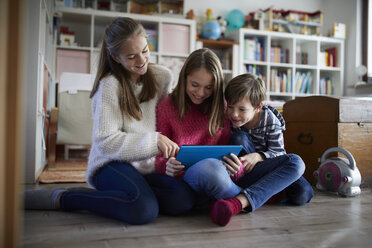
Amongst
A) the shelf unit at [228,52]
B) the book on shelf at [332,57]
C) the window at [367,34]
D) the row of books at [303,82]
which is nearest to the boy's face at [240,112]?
the shelf unit at [228,52]

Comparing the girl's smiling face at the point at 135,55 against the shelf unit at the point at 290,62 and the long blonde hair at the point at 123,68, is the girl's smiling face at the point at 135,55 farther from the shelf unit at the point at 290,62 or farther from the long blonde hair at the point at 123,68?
the shelf unit at the point at 290,62

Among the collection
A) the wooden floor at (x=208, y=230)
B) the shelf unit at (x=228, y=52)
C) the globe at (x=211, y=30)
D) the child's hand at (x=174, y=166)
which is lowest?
the wooden floor at (x=208, y=230)

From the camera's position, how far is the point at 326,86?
3.90 metres

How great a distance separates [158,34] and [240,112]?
2.25 meters

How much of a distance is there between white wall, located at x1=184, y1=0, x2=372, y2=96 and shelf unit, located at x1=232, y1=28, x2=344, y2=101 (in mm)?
87

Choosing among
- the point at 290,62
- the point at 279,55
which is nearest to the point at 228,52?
the point at 279,55

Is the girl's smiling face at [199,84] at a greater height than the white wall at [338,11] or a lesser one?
lesser

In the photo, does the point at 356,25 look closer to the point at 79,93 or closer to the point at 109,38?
the point at 79,93

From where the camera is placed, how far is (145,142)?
1.09 m

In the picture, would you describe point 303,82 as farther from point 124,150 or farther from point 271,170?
point 124,150

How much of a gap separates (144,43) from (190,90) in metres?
0.24

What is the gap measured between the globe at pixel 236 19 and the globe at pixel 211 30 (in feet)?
0.86

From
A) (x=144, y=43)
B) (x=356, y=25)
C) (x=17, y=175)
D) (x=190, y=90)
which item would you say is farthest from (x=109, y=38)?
(x=356, y=25)

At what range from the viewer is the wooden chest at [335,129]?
173cm
